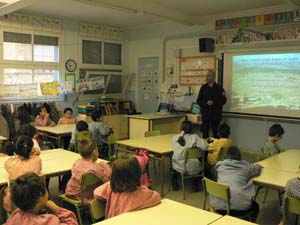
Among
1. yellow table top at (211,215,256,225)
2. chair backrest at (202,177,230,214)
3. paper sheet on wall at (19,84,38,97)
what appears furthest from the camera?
paper sheet on wall at (19,84,38,97)

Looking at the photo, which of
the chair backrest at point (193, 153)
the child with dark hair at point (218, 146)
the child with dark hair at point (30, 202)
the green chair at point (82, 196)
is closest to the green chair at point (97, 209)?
the child with dark hair at point (30, 202)

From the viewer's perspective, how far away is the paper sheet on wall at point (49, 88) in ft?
24.3

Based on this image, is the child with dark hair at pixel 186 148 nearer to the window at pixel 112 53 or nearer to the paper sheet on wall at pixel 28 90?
the paper sheet on wall at pixel 28 90

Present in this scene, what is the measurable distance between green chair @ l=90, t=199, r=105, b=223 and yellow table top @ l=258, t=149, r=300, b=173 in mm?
1850

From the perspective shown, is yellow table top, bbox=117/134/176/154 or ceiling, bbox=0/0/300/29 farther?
ceiling, bbox=0/0/300/29

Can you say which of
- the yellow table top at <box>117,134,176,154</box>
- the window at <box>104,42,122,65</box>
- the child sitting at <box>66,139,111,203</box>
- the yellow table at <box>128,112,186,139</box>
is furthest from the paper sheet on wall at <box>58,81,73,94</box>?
the child sitting at <box>66,139,111,203</box>

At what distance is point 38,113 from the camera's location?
23.1 feet

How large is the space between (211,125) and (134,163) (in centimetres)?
485

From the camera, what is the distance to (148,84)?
28.4ft

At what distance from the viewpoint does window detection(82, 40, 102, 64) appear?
825 cm

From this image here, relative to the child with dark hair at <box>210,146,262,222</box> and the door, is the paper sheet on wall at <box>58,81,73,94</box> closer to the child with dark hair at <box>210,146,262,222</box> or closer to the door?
the door

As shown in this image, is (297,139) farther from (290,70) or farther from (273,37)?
(273,37)

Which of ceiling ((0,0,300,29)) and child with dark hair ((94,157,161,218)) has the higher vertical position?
ceiling ((0,0,300,29))

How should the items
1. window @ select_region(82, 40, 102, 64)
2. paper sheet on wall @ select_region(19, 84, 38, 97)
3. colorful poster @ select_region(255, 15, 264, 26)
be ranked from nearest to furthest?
1. colorful poster @ select_region(255, 15, 264, 26)
2. paper sheet on wall @ select_region(19, 84, 38, 97)
3. window @ select_region(82, 40, 102, 64)
